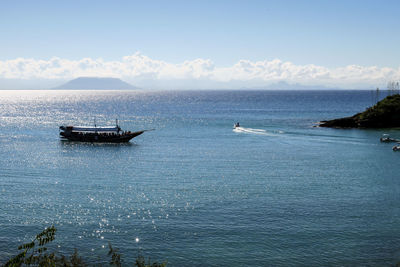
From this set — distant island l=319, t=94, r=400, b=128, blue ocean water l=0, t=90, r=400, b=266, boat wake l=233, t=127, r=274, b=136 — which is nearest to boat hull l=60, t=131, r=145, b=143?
blue ocean water l=0, t=90, r=400, b=266

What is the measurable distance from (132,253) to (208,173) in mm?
26401

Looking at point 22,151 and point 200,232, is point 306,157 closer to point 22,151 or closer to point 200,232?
point 200,232

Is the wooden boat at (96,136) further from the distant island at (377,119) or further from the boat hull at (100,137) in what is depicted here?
the distant island at (377,119)

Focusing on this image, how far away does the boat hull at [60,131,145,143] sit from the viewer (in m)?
89.7

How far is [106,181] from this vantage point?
171ft

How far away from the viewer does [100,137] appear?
9006cm

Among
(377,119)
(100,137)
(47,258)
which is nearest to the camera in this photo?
(47,258)

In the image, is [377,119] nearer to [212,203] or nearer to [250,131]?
[250,131]

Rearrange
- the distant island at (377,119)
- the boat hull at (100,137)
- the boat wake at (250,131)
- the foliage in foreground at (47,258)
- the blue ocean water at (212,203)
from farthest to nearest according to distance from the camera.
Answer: the distant island at (377,119) → the boat wake at (250,131) → the boat hull at (100,137) → the blue ocean water at (212,203) → the foliage in foreground at (47,258)

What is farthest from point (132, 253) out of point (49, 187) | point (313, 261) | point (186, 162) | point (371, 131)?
point (371, 131)

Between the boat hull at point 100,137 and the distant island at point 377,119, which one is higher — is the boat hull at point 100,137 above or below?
below

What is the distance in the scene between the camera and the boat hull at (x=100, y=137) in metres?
89.7

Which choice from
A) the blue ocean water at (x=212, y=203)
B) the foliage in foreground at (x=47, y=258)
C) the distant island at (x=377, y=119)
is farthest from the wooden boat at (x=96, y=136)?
the foliage in foreground at (x=47, y=258)

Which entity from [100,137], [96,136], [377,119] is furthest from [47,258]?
[377,119]
